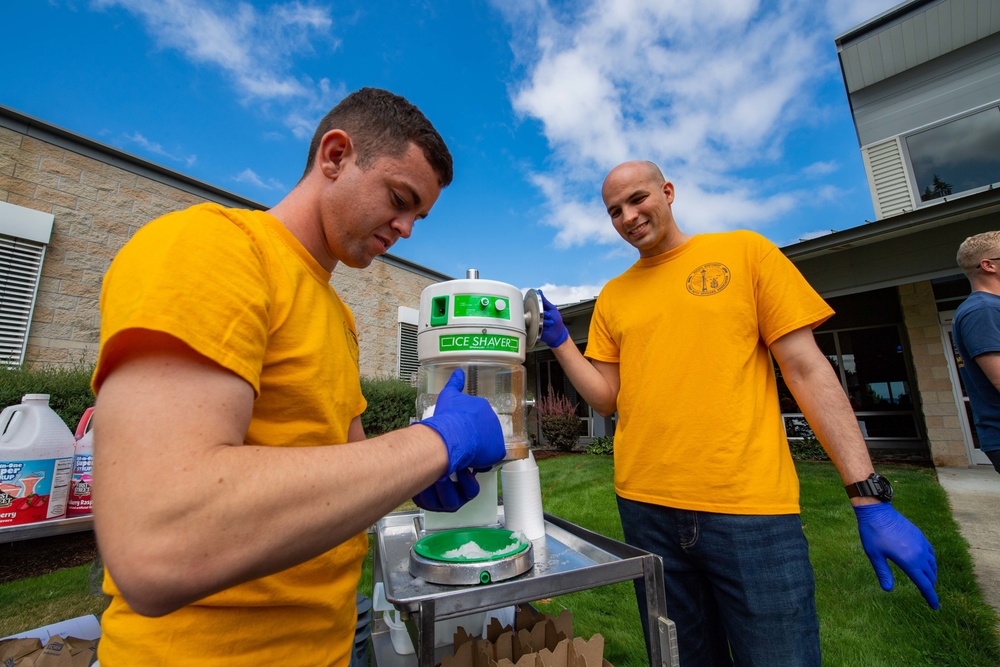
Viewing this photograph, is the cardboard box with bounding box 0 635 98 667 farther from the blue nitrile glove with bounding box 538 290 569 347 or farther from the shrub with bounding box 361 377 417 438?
the shrub with bounding box 361 377 417 438

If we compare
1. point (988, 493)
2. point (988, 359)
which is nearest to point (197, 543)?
point (988, 359)

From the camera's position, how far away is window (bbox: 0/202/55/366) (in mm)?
4219

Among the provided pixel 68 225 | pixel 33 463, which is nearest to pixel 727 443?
pixel 33 463

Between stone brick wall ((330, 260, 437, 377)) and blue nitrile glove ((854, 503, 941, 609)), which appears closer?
blue nitrile glove ((854, 503, 941, 609))

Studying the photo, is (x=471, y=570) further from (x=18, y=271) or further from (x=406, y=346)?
(x=406, y=346)

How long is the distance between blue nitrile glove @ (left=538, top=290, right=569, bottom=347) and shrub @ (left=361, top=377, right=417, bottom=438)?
16.8 feet

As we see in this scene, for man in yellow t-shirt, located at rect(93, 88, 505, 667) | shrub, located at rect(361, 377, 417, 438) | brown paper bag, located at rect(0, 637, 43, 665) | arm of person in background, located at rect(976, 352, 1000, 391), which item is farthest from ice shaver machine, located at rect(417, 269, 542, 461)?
shrub, located at rect(361, 377, 417, 438)

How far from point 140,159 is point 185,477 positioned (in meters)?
6.55

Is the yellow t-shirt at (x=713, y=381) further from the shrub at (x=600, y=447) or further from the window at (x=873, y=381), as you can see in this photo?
the window at (x=873, y=381)

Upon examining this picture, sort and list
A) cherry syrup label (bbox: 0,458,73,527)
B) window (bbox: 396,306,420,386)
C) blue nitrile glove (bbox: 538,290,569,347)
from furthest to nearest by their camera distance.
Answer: window (bbox: 396,306,420,386), cherry syrup label (bbox: 0,458,73,527), blue nitrile glove (bbox: 538,290,569,347)

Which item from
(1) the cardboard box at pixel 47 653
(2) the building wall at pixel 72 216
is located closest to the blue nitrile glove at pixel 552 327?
(1) the cardboard box at pixel 47 653

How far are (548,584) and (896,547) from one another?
1173 millimetres

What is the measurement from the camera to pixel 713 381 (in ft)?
5.12

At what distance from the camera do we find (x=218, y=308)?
0.66 meters
